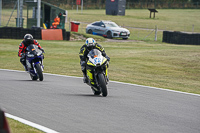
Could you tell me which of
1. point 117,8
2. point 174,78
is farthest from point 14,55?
point 117,8

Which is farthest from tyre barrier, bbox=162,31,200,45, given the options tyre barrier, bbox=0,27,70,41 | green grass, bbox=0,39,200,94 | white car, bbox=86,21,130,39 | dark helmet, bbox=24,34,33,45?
dark helmet, bbox=24,34,33,45

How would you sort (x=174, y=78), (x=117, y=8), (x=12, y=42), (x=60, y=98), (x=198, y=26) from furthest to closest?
(x=117, y=8) < (x=198, y=26) < (x=12, y=42) < (x=174, y=78) < (x=60, y=98)

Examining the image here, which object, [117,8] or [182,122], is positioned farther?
[117,8]

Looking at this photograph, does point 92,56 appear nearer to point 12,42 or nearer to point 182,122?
point 182,122

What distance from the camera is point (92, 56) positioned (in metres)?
9.26

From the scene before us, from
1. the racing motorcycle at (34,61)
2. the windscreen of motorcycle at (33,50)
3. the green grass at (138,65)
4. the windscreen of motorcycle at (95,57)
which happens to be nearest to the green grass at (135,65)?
the green grass at (138,65)

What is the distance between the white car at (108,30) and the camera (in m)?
36.0

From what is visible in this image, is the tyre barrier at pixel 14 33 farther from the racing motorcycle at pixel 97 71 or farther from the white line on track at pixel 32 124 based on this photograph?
the white line on track at pixel 32 124

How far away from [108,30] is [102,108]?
29.1 metres

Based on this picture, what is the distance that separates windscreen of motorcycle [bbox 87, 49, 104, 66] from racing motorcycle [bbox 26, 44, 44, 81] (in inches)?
121

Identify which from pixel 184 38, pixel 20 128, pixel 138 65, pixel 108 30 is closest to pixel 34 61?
pixel 20 128

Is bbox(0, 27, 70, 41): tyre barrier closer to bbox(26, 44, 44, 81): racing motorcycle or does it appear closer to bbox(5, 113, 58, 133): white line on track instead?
bbox(26, 44, 44, 81): racing motorcycle

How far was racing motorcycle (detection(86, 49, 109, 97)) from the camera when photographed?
900cm

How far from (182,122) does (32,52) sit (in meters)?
6.61
